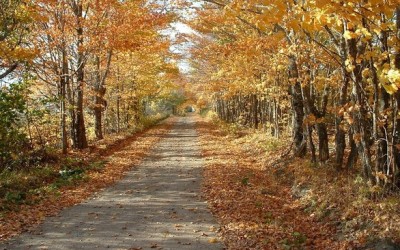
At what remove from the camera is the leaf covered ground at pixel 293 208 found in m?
6.37

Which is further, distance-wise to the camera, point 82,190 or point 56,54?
point 56,54

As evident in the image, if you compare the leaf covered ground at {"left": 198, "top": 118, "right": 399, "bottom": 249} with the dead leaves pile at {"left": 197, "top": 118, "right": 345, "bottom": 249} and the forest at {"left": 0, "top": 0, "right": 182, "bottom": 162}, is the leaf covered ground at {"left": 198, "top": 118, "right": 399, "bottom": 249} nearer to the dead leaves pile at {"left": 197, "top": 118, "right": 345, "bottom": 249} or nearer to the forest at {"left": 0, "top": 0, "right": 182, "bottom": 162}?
the dead leaves pile at {"left": 197, "top": 118, "right": 345, "bottom": 249}

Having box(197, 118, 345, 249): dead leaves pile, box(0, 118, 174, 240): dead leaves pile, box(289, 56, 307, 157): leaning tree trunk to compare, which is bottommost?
box(197, 118, 345, 249): dead leaves pile

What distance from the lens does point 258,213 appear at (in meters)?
8.26

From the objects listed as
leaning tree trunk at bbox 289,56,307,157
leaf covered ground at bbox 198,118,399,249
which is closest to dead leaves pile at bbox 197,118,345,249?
leaf covered ground at bbox 198,118,399,249

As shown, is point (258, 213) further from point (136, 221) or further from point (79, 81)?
point (79, 81)

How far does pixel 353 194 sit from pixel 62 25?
1224 centimetres

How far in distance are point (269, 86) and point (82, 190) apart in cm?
999

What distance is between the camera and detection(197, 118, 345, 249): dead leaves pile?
258 inches

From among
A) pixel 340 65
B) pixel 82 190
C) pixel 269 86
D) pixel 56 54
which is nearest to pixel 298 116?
pixel 269 86

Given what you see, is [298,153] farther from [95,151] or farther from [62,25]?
[62,25]

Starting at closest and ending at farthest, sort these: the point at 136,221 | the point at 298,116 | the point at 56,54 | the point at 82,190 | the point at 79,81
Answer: the point at 136,221 < the point at 82,190 < the point at 298,116 < the point at 56,54 < the point at 79,81

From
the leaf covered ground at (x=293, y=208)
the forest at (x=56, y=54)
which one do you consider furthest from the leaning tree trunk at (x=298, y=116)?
the forest at (x=56, y=54)

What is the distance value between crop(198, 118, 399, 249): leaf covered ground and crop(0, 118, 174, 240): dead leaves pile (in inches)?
126
